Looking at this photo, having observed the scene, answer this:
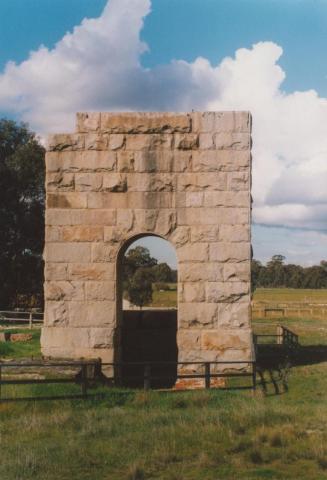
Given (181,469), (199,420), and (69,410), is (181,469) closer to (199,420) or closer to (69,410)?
(199,420)

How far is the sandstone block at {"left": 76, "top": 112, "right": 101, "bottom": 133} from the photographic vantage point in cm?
1277

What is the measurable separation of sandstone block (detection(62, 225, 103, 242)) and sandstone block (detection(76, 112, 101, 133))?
2055 millimetres

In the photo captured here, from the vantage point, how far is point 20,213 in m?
36.5

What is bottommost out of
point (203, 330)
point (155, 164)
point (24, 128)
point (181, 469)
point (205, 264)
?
point (181, 469)

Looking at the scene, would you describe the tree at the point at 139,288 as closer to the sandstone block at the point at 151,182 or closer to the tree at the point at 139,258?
the tree at the point at 139,258

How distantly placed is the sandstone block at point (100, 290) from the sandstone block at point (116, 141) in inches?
111

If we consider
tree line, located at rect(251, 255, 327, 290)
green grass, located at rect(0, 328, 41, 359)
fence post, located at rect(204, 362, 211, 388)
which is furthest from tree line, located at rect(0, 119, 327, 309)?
tree line, located at rect(251, 255, 327, 290)

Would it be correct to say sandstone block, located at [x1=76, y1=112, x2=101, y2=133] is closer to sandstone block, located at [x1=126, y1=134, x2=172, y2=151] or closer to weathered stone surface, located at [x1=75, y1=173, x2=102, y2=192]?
sandstone block, located at [x1=126, y1=134, x2=172, y2=151]

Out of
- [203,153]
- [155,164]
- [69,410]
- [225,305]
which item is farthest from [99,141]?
[69,410]

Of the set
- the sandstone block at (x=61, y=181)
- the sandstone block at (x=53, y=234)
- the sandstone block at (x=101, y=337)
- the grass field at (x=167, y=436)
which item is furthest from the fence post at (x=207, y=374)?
the sandstone block at (x=61, y=181)

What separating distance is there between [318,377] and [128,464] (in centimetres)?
673

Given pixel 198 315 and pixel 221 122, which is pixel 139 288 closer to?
pixel 198 315

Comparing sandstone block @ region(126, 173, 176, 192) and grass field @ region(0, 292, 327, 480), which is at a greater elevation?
sandstone block @ region(126, 173, 176, 192)

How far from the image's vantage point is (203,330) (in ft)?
41.1
